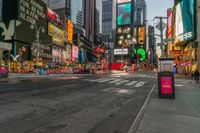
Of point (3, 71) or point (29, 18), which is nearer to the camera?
point (3, 71)

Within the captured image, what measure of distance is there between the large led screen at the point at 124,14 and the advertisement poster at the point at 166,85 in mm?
125486

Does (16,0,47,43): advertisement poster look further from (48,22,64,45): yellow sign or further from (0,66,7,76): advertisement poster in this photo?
(0,66,7,76): advertisement poster

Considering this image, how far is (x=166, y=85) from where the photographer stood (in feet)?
35.4

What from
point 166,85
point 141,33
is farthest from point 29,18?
point 141,33

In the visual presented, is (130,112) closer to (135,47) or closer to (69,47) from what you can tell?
(69,47)

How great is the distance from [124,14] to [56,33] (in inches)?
2111

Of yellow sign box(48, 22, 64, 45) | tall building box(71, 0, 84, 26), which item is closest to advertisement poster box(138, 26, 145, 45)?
yellow sign box(48, 22, 64, 45)

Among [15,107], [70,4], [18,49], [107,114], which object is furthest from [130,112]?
[70,4]

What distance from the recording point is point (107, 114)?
23.1 feet

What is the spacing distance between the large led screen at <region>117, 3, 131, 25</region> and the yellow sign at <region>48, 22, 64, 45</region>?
45.4m

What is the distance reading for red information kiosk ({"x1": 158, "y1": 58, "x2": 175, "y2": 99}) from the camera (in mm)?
10656

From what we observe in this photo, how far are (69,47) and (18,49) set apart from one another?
156 ft

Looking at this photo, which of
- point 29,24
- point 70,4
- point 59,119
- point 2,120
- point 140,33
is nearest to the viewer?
point 2,120

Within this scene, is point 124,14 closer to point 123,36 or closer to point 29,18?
point 123,36
